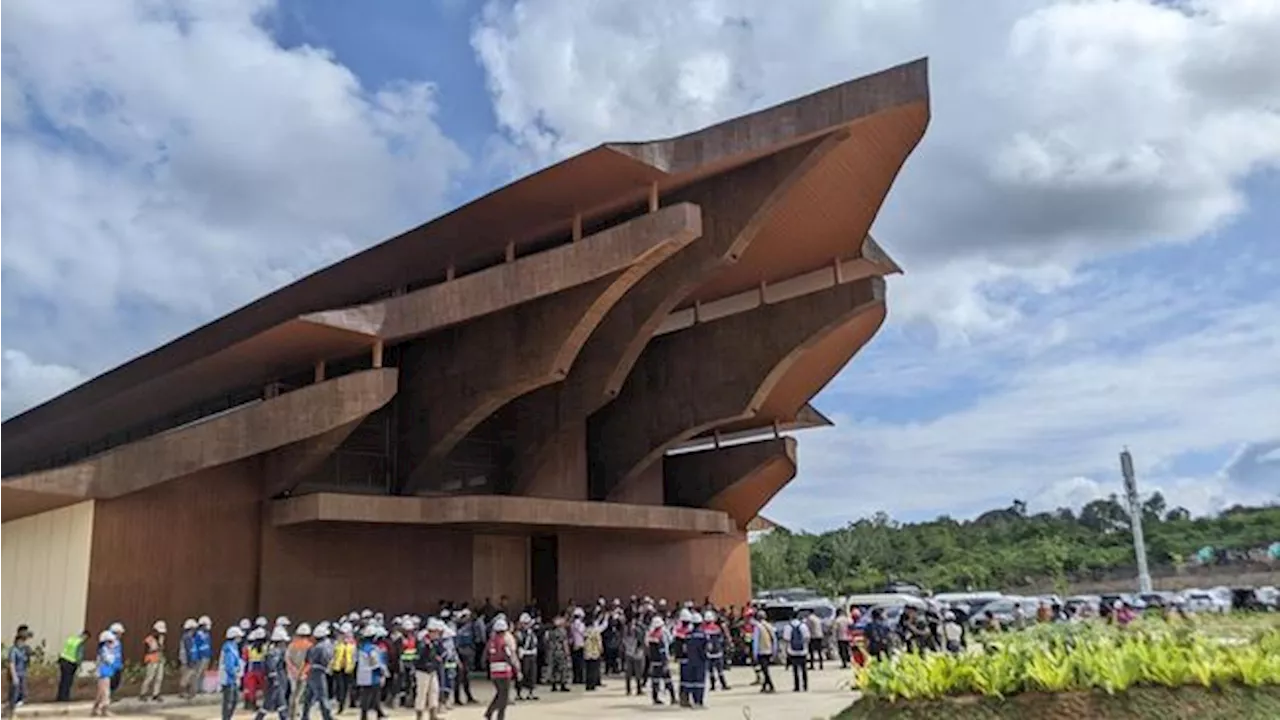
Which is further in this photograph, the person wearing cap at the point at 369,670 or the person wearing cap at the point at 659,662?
the person wearing cap at the point at 659,662

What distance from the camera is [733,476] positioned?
30328 mm

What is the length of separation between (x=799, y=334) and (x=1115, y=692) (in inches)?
725

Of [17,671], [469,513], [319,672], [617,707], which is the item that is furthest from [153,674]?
[617,707]

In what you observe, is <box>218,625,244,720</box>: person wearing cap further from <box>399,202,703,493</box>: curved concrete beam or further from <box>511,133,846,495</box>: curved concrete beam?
<box>511,133,846,495</box>: curved concrete beam

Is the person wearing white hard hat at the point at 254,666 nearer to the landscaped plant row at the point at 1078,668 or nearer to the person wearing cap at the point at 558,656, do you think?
the person wearing cap at the point at 558,656

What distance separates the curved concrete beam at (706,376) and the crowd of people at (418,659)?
7.04 meters

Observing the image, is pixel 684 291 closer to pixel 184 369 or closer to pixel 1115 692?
pixel 184 369

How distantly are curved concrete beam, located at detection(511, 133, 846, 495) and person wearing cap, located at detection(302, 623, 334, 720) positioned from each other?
11393mm

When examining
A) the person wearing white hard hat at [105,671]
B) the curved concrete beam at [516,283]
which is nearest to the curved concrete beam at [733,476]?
the curved concrete beam at [516,283]

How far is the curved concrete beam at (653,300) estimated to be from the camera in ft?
72.3

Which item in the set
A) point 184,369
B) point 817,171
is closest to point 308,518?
point 184,369

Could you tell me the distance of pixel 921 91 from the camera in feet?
65.5

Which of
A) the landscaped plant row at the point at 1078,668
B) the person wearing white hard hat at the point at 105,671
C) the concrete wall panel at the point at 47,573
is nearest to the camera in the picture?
the landscaped plant row at the point at 1078,668

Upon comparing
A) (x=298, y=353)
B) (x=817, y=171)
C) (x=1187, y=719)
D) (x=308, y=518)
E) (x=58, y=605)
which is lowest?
(x=1187, y=719)
